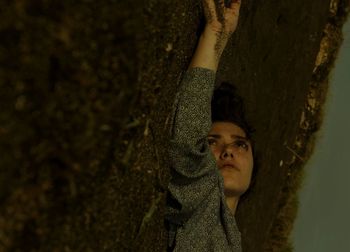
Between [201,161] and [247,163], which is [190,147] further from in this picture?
[247,163]

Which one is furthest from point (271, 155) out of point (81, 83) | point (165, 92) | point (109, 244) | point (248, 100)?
point (81, 83)

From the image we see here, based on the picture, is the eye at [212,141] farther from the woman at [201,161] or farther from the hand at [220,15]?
the hand at [220,15]

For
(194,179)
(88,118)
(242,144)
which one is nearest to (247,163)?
(242,144)

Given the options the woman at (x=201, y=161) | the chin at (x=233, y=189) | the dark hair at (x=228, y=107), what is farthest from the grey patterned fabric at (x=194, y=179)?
the dark hair at (x=228, y=107)

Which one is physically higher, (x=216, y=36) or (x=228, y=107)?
(x=216, y=36)

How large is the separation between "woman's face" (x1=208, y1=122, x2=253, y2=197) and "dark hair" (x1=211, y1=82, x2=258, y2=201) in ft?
0.06

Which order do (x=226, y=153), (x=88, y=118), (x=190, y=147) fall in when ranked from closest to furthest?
(x=88, y=118) → (x=190, y=147) → (x=226, y=153)

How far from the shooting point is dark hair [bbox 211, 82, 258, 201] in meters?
1.40

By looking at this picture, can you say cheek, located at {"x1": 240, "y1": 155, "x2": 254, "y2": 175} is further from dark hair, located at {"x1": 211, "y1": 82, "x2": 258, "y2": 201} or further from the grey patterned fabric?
the grey patterned fabric

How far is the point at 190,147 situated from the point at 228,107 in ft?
1.29

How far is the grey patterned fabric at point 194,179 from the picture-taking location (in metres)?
1.05

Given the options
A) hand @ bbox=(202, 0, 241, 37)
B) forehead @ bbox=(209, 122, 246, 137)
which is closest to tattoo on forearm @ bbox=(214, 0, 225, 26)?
hand @ bbox=(202, 0, 241, 37)

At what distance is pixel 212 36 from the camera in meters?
1.12

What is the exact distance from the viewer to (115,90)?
734 millimetres
